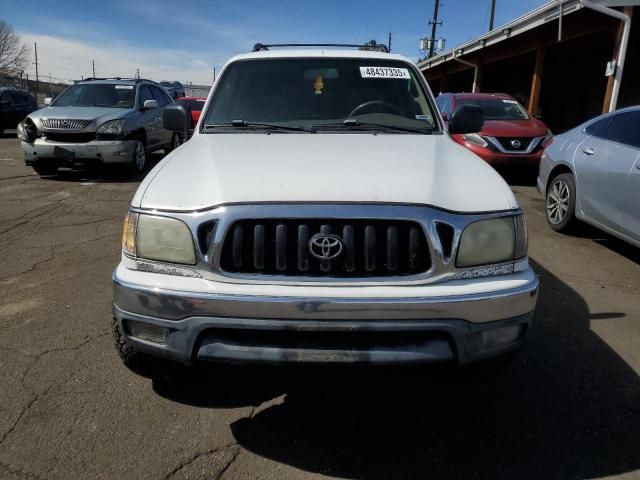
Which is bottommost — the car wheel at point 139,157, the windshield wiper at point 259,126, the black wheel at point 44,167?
the black wheel at point 44,167

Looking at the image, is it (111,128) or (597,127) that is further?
(111,128)

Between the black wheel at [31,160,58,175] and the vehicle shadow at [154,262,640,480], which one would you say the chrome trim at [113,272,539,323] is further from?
the black wheel at [31,160,58,175]

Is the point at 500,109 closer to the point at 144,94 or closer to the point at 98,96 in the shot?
the point at 144,94

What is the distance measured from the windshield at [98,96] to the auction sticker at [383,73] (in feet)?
24.1

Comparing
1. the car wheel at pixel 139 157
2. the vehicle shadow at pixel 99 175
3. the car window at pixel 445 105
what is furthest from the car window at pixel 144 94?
the car window at pixel 445 105

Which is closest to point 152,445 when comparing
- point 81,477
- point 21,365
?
point 81,477

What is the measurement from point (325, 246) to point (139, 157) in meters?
8.36

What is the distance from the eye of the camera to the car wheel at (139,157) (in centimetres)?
923

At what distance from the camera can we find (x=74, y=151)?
8.52 metres

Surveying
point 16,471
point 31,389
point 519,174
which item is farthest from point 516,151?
point 16,471

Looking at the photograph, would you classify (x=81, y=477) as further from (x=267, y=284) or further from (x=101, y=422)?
(x=267, y=284)

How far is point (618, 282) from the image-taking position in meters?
4.47

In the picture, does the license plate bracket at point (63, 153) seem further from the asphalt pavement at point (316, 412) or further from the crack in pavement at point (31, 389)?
the crack in pavement at point (31, 389)

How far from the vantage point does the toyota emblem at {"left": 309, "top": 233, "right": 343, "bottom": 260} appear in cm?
203
